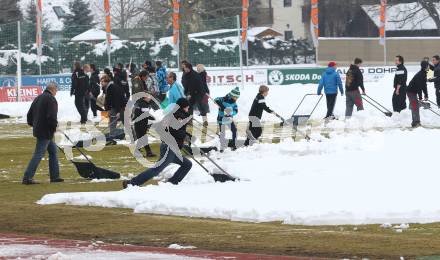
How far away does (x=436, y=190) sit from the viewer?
15.1m

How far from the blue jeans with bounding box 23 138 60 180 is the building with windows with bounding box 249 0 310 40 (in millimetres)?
89132

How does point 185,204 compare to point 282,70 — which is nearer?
point 185,204

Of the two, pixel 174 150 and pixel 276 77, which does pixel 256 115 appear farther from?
pixel 276 77

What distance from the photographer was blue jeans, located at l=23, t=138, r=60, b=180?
18.3 metres

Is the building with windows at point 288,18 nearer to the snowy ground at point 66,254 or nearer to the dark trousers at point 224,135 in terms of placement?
the dark trousers at point 224,135

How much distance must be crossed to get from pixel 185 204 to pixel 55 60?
30.8m

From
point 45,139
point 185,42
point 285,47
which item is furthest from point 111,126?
point 285,47

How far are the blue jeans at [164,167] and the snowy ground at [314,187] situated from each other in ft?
0.60

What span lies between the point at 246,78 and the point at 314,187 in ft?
90.1

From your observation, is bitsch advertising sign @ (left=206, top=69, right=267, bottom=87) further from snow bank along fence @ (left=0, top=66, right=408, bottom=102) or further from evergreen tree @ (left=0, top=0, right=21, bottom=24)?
evergreen tree @ (left=0, top=0, right=21, bottom=24)

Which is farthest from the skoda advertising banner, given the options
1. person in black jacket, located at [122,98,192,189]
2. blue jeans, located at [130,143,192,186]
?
person in black jacket, located at [122,98,192,189]

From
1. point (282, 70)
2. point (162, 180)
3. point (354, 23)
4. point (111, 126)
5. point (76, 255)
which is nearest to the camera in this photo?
point (76, 255)

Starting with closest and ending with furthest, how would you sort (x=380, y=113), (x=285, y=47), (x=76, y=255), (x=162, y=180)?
(x=76, y=255) < (x=162, y=180) < (x=380, y=113) < (x=285, y=47)

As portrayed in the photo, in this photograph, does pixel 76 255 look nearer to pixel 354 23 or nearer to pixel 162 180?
pixel 162 180
